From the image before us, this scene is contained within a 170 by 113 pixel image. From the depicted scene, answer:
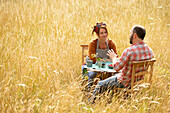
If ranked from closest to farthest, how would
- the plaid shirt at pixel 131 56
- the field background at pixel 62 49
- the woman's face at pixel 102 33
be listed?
the field background at pixel 62 49, the plaid shirt at pixel 131 56, the woman's face at pixel 102 33

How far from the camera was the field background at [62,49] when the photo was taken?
2863 mm

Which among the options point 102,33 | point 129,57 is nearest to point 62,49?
point 102,33

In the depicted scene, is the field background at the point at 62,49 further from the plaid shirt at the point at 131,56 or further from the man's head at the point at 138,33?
the man's head at the point at 138,33

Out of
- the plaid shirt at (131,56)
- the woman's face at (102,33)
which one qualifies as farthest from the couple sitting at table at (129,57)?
the woman's face at (102,33)

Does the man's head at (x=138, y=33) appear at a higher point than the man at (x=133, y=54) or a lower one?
higher

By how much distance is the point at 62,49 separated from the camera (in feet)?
15.8

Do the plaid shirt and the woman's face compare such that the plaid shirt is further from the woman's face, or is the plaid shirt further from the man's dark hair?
the woman's face

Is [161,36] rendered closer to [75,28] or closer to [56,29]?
[75,28]

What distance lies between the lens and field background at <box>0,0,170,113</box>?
2.86m

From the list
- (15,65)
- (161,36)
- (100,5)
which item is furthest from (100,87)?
(100,5)

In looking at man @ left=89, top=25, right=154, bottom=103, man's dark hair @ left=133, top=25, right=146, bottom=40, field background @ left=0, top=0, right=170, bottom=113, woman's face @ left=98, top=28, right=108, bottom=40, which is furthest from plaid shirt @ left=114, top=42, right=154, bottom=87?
woman's face @ left=98, top=28, right=108, bottom=40

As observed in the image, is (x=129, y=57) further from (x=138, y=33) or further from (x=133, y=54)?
(x=138, y=33)

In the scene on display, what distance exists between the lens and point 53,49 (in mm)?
4664

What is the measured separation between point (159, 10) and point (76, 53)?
4742 millimetres
